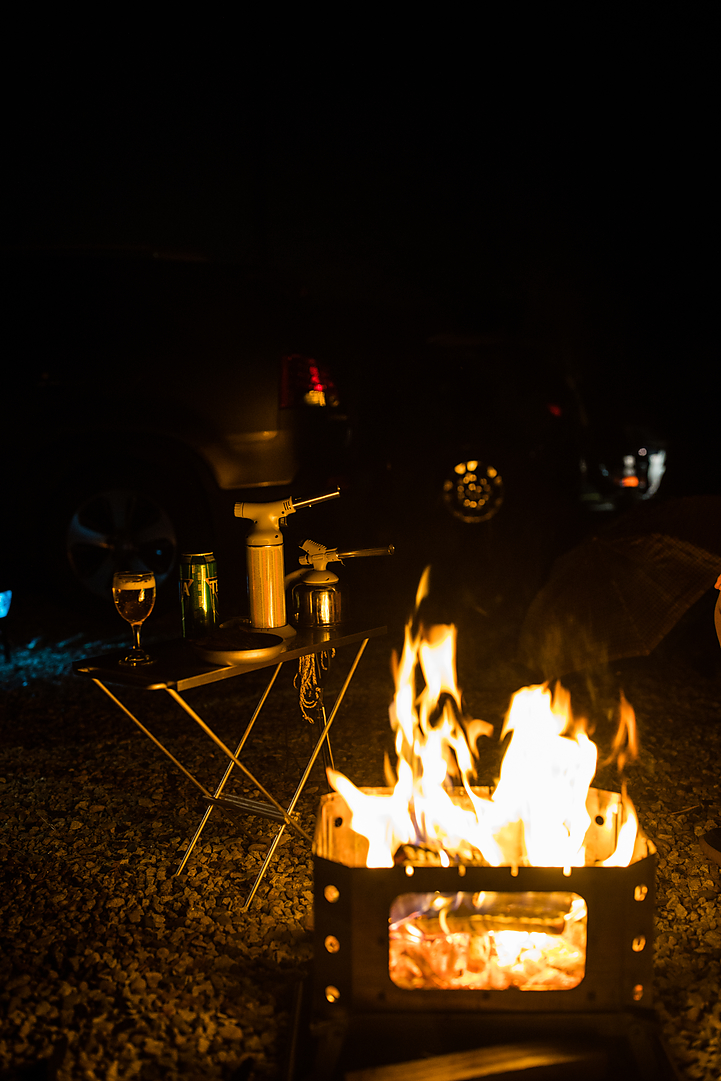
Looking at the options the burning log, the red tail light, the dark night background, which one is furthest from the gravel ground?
the dark night background

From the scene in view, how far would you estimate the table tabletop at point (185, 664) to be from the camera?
72.9 inches

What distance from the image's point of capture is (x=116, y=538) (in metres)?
4.80

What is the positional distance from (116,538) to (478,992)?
3781 millimetres

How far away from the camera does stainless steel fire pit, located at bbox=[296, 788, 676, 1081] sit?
1.50 m

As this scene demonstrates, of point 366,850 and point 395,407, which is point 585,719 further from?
point 395,407

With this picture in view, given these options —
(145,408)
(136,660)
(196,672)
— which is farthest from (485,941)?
(145,408)

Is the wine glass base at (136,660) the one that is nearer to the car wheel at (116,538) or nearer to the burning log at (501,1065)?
the burning log at (501,1065)

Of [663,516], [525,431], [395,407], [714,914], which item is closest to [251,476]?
[395,407]

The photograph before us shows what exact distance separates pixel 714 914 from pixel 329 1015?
1186mm

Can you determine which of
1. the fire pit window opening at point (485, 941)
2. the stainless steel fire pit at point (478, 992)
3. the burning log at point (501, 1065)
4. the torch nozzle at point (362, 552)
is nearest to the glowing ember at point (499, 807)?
the fire pit window opening at point (485, 941)

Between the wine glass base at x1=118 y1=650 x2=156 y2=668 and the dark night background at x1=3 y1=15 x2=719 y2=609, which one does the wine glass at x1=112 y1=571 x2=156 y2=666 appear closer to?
the wine glass base at x1=118 y1=650 x2=156 y2=668

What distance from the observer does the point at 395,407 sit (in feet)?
17.8

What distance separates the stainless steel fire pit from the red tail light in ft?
10.6

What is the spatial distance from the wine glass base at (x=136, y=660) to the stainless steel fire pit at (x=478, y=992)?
68cm
